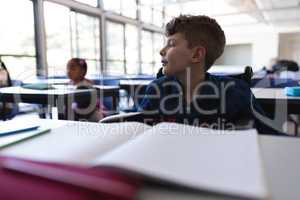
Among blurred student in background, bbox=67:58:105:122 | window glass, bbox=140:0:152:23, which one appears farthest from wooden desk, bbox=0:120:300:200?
window glass, bbox=140:0:152:23

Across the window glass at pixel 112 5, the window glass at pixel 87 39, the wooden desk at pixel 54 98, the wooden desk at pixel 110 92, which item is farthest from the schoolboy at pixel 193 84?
the window glass at pixel 112 5

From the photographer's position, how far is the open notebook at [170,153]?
0.37 meters

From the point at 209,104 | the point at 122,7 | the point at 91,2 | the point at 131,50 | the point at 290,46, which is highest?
the point at 122,7

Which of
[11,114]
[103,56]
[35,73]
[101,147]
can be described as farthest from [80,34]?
[101,147]

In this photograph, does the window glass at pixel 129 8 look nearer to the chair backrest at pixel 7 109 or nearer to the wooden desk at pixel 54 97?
the chair backrest at pixel 7 109

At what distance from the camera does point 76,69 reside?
2705mm

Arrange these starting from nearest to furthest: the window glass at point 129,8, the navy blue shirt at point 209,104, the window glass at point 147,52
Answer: the navy blue shirt at point 209,104
the window glass at point 129,8
the window glass at point 147,52

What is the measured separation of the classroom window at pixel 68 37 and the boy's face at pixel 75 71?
10.0ft

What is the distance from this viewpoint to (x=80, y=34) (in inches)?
269

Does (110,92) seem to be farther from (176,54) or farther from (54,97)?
(176,54)

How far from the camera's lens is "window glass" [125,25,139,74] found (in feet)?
29.9

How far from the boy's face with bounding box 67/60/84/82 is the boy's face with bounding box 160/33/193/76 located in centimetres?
170

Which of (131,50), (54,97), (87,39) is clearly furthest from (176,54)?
(131,50)

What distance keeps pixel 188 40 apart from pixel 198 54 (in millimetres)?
75
